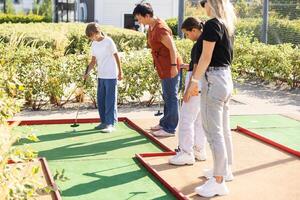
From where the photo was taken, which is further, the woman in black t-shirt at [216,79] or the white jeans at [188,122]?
the white jeans at [188,122]

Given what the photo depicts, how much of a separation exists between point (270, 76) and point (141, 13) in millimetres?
6977

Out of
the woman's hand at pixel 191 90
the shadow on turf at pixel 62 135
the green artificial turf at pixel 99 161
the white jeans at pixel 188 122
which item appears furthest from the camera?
the shadow on turf at pixel 62 135

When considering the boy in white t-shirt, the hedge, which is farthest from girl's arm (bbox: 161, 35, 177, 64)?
the hedge

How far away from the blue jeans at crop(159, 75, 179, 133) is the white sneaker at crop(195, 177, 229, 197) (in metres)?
2.46

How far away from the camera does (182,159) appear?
6.54 meters

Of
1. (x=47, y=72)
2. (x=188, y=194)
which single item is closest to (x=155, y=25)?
(x=188, y=194)

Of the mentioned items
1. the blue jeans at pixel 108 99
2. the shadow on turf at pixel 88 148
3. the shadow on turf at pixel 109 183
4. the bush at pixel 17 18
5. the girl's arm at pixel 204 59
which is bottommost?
the shadow on turf at pixel 109 183

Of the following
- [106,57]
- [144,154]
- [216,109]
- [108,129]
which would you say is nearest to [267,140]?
[144,154]

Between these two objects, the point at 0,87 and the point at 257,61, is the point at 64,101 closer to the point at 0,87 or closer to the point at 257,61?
the point at 257,61

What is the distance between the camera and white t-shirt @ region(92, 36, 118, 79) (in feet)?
26.9

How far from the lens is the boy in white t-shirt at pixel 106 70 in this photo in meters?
8.18

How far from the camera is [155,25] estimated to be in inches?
298

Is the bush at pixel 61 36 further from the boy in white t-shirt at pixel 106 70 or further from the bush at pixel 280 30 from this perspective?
the boy in white t-shirt at pixel 106 70

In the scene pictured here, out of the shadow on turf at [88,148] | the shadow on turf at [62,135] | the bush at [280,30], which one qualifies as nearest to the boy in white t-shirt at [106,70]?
the shadow on turf at [62,135]
